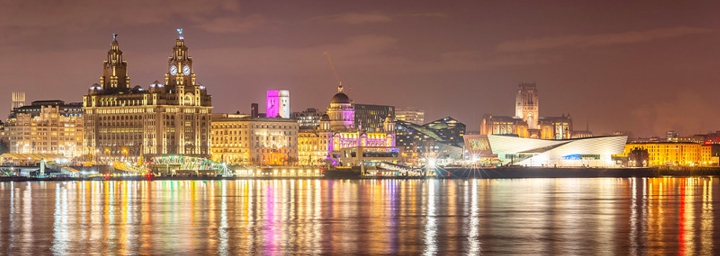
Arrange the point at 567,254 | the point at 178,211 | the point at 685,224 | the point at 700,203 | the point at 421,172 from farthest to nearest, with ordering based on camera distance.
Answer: the point at 421,172 → the point at 700,203 → the point at 178,211 → the point at 685,224 → the point at 567,254

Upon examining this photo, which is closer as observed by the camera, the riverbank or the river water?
the river water

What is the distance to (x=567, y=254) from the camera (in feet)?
156

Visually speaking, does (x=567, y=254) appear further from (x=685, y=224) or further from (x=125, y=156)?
(x=125, y=156)

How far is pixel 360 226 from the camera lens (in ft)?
202

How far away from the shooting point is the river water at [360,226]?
49.9 m

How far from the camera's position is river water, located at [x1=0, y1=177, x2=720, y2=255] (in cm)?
4994

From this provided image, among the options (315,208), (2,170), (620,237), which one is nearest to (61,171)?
(2,170)

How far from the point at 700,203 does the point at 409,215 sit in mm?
27434

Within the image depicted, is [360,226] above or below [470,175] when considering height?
below

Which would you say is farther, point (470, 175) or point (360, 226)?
point (470, 175)

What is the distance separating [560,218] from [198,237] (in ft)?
76.8

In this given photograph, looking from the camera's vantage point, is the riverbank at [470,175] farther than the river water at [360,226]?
Yes

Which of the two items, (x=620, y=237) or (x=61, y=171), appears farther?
(x=61, y=171)

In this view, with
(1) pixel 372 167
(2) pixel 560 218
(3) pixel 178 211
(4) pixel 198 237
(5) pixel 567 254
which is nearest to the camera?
(5) pixel 567 254
